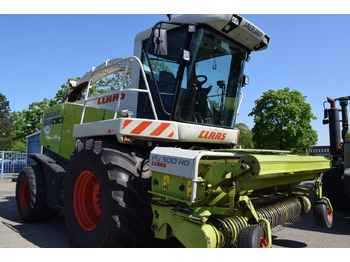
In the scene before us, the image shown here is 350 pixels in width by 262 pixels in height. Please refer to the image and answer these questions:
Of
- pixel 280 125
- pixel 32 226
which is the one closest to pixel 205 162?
pixel 32 226

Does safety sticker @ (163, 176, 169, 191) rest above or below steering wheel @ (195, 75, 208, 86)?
below

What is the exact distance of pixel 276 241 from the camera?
167 inches

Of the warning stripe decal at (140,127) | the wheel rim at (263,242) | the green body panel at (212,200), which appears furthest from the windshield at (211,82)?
the wheel rim at (263,242)

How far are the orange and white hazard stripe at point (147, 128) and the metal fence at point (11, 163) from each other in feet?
45.8

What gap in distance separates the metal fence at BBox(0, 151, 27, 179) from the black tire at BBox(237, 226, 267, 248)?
1529cm

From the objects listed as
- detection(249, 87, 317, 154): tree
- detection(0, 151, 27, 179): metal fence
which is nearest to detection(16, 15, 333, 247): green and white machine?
detection(0, 151, 27, 179): metal fence

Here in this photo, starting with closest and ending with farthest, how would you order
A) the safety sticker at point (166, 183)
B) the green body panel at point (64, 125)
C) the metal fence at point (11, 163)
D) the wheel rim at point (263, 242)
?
the wheel rim at point (263, 242)
the safety sticker at point (166, 183)
the green body panel at point (64, 125)
the metal fence at point (11, 163)

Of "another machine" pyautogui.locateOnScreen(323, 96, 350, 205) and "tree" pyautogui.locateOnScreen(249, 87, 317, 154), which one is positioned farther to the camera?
"tree" pyautogui.locateOnScreen(249, 87, 317, 154)

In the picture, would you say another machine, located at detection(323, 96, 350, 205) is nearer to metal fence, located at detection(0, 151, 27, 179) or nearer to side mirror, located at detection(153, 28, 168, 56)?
side mirror, located at detection(153, 28, 168, 56)

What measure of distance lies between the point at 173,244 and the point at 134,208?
0.95 meters

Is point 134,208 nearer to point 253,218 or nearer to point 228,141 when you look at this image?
point 253,218

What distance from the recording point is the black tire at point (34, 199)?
5098mm

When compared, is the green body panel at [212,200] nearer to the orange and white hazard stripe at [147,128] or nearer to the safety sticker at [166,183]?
the safety sticker at [166,183]

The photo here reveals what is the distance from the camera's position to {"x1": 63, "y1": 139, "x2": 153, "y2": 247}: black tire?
313 centimetres
